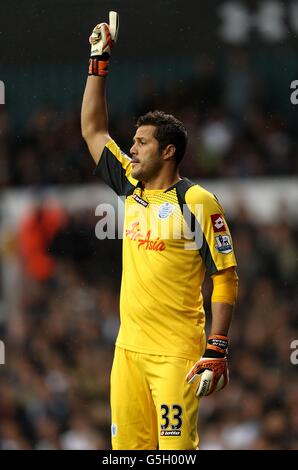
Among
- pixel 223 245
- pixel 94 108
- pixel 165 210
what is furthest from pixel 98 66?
pixel 223 245

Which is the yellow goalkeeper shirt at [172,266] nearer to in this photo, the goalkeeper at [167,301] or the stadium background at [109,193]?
the goalkeeper at [167,301]

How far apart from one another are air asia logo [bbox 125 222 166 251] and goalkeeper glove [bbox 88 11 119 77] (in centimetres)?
93

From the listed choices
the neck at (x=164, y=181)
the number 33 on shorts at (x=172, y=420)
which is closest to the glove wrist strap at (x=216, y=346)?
the number 33 on shorts at (x=172, y=420)

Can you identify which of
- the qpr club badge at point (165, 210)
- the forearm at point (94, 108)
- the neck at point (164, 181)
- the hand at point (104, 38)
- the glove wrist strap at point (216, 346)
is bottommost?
the glove wrist strap at point (216, 346)

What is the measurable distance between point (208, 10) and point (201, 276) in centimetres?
624

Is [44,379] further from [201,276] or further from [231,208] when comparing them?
[201,276]

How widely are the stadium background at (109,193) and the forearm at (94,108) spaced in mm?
3741

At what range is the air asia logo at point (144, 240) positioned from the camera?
5.78 m

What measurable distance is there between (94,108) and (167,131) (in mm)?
500

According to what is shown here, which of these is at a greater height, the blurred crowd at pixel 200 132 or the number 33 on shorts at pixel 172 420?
the blurred crowd at pixel 200 132

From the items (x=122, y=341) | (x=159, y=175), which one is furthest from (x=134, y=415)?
(x=159, y=175)

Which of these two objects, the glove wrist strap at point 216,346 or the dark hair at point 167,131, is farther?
the dark hair at point 167,131

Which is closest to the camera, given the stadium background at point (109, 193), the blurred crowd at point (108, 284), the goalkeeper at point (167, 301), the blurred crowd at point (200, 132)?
the goalkeeper at point (167, 301)
